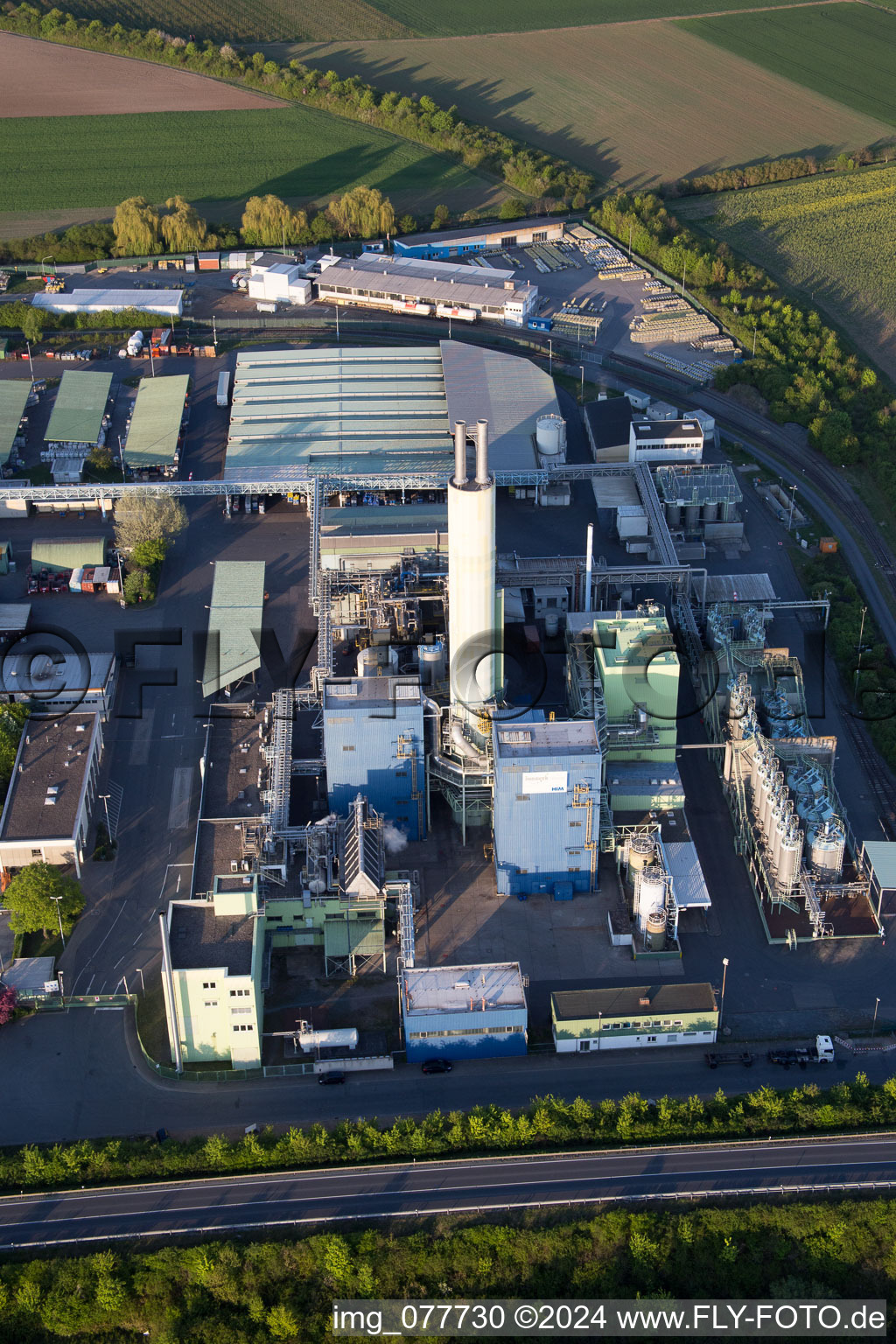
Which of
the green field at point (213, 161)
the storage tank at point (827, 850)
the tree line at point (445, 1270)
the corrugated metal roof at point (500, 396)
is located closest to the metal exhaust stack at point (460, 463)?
the storage tank at point (827, 850)

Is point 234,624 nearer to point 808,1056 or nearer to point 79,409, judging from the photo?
point 79,409

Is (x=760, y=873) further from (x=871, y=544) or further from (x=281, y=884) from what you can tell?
(x=871, y=544)

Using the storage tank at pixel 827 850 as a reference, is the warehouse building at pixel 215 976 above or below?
below

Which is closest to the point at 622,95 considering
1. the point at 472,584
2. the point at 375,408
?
the point at 375,408

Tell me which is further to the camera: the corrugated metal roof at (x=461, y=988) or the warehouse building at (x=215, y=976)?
the corrugated metal roof at (x=461, y=988)

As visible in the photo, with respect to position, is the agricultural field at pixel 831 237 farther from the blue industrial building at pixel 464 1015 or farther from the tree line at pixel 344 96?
the blue industrial building at pixel 464 1015

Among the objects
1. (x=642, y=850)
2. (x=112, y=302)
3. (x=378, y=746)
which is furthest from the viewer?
(x=112, y=302)
